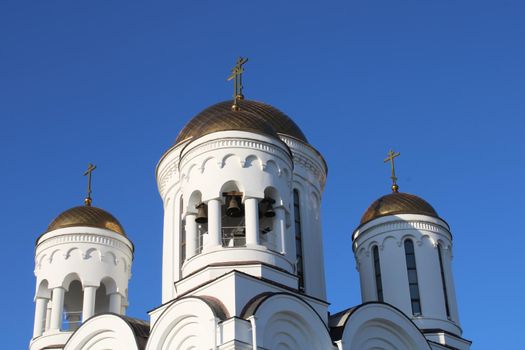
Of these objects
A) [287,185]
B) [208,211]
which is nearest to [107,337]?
[208,211]

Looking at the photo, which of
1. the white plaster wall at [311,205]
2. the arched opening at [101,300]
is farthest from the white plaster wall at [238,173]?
the arched opening at [101,300]

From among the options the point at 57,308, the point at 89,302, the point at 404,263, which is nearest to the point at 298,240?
the point at 404,263

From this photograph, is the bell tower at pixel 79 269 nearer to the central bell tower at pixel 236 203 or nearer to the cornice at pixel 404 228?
the central bell tower at pixel 236 203

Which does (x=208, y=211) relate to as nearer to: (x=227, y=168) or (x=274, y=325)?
(x=227, y=168)

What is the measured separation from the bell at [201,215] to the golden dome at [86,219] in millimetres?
4771

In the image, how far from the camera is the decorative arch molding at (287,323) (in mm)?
15258

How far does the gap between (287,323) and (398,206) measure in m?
6.70

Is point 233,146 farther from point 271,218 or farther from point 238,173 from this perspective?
point 271,218

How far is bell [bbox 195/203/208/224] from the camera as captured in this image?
1728 cm

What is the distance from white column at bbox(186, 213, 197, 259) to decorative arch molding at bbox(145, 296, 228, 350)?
1.42 m

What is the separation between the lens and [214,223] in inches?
649

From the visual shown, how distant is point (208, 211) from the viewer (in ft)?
55.0

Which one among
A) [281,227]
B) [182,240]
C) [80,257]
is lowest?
[281,227]

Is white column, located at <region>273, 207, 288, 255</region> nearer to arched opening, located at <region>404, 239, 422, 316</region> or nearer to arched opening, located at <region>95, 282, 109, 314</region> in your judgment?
arched opening, located at <region>404, 239, 422, 316</region>
